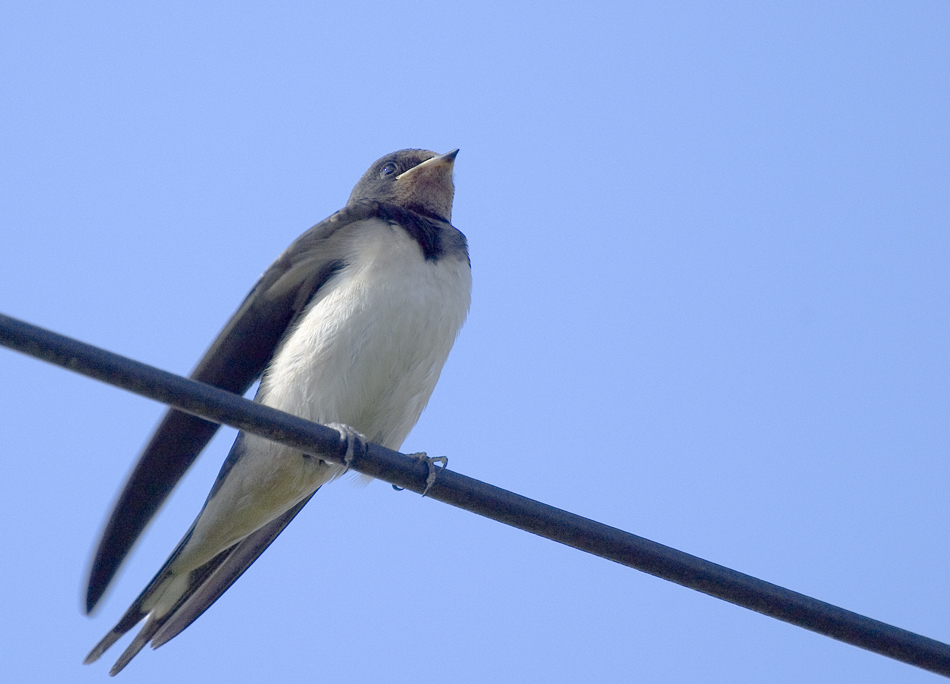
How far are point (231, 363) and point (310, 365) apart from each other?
0.31 m

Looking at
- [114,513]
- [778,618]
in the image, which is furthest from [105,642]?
[778,618]

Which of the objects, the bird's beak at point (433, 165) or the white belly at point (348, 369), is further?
the bird's beak at point (433, 165)

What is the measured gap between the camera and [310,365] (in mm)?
3502

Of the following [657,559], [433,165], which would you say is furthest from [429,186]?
[657,559]

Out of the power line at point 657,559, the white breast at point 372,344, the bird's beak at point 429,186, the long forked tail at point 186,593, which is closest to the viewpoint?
the power line at point 657,559

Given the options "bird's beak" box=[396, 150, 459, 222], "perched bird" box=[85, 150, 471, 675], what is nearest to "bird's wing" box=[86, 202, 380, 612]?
"perched bird" box=[85, 150, 471, 675]

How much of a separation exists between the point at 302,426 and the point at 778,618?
3.53ft

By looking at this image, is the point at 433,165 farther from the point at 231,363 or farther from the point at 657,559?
the point at 657,559

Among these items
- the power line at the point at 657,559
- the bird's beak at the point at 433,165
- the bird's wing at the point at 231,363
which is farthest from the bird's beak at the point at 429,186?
the power line at the point at 657,559

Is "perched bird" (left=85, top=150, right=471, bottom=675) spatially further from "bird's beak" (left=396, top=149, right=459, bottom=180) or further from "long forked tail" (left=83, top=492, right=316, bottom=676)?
"bird's beak" (left=396, top=149, right=459, bottom=180)

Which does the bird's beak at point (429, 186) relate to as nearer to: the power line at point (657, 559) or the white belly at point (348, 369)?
the white belly at point (348, 369)

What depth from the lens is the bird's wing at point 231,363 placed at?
3.04 meters

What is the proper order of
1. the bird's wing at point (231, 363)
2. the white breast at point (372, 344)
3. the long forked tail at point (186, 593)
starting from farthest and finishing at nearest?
the white breast at point (372, 344), the long forked tail at point (186, 593), the bird's wing at point (231, 363)

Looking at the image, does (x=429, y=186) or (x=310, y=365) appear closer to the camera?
(x=310, y=365)
